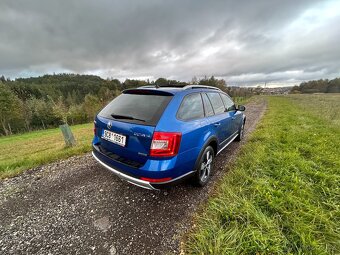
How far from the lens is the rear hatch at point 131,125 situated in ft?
7.20

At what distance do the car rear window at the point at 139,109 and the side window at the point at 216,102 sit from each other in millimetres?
1364

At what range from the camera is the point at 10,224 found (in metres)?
2.24

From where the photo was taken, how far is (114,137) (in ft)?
8.11

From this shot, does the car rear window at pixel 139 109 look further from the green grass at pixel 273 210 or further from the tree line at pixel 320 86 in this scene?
the tree line at pixel 320 86

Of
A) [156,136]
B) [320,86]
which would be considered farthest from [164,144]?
[320,86]

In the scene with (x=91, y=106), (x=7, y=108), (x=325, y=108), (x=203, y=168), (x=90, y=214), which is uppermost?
(x=203, y=168)

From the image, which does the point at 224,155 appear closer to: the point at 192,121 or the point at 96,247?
the point at 192,121

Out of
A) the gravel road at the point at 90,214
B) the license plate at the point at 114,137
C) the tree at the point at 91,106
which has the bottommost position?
the tree at the point at 91,106

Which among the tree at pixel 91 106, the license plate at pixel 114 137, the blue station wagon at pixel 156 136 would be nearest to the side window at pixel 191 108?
the blue station wagon at pixel 156 136

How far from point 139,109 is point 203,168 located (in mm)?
1575

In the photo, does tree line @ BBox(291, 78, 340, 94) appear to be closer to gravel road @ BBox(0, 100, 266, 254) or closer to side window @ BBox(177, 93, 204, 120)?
side window @ BBox(177, 93, 204, 120)

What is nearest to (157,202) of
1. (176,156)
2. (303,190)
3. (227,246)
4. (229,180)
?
(176,156)

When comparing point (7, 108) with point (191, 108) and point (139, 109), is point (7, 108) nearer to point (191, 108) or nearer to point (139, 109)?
point (139, 109)

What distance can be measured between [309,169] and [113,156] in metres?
3.76
